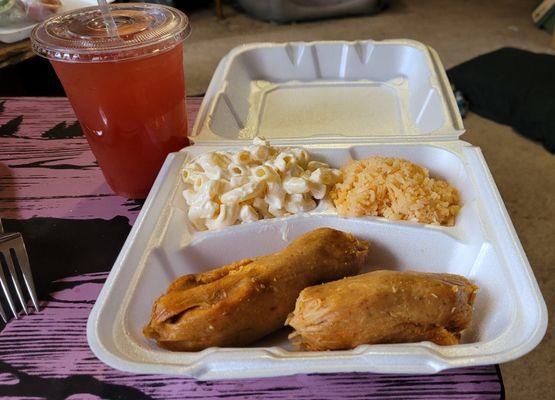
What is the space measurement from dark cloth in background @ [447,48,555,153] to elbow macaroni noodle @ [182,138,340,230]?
192 cm

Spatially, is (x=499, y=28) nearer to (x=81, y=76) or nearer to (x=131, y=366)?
(x=81, y=76)

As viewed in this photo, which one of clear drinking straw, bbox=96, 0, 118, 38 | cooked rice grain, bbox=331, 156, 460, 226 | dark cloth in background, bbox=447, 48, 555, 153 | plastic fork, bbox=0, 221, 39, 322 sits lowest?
dark cloth in background, bbox=447, 48, 555, 153

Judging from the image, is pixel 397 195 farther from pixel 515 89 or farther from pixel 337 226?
pixel 515 89

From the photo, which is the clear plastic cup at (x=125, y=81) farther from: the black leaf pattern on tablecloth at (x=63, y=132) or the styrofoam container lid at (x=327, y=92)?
the black leaf pattern on tablecloth at (x=63, y=132)

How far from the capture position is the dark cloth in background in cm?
231

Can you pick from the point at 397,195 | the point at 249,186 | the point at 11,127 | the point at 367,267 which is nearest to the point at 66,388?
the point at 249,186

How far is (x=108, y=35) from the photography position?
84 centimetres

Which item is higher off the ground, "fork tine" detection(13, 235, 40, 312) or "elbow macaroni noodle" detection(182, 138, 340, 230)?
"elbow macaroni noodle" detection(182, 138, 340, 230)

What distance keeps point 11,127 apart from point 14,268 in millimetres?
672

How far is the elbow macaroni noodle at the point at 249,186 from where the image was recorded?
86 cm

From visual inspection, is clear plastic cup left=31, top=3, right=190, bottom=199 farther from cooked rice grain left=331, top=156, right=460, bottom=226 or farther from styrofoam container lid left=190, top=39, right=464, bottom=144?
cooked rice grain left=331, top=156, right=460, bottom=226

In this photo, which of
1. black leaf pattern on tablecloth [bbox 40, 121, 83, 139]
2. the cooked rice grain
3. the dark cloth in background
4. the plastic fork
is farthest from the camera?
the dark cloth in background

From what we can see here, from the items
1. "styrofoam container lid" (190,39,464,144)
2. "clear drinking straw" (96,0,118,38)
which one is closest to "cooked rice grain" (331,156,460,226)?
"styrofoam container lid" (190,39,464,144)

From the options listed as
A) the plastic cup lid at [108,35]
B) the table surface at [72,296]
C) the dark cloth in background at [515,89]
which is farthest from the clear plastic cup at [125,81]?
the dark cloth in background at [515,89]
